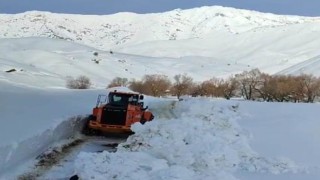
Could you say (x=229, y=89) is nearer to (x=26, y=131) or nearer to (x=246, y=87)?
(x=246, y=87)

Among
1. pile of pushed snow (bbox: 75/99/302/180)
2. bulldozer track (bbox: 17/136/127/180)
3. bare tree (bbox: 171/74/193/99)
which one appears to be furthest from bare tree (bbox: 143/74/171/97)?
pile of pushed snow (bbox: 75/99/302/180)

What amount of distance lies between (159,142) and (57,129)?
453 cm

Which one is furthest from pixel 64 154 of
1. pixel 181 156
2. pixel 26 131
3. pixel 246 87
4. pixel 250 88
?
pixel 246 87

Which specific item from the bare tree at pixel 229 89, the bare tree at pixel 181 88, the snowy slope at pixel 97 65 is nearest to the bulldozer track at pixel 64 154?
the bare tree at pixel 229 89

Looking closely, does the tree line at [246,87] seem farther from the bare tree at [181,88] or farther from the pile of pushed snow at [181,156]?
the pile of pushed snow at [181,156]

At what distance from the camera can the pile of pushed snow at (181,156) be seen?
1062cm

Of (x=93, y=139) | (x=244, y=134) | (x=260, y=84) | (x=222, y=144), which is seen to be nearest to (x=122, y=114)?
(x=93, y=139)

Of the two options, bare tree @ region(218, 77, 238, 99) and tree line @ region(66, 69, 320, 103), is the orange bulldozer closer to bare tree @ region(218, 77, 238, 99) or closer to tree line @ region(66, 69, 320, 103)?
tree line @ region(66, 69, 320, 103)

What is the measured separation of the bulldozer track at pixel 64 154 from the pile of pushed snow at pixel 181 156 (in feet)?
2.67

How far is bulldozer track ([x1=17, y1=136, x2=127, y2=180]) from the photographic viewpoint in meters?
11.2

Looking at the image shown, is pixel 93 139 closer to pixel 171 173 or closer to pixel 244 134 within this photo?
pixel 244 134

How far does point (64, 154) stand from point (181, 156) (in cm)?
330

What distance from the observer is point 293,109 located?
19.8 meters

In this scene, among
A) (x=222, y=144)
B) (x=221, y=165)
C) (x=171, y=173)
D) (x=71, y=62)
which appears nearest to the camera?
(x=171, y=173)
